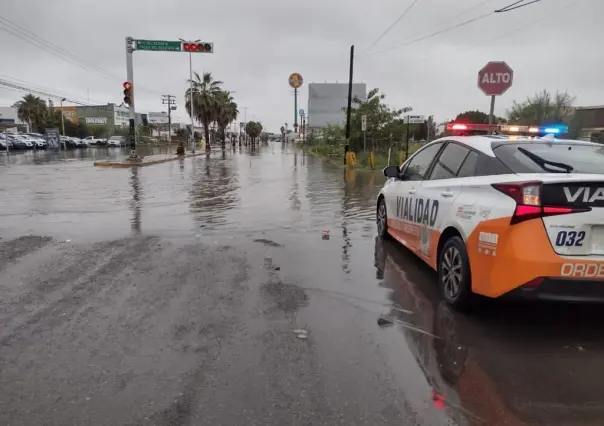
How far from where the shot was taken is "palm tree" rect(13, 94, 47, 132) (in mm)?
78750

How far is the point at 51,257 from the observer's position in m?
6.46

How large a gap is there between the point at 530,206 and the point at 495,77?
23.3 feet

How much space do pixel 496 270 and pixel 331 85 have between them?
337ft

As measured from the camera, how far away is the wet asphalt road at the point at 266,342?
2.98 m

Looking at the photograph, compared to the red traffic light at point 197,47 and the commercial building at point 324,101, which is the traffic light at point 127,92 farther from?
the commercial building at point 324,101

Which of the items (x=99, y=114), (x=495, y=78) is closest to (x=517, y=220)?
(x=495, y=78)

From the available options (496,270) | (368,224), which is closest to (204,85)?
(368,224)

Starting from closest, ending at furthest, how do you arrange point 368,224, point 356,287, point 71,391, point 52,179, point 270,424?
point 270,424 < point 71,391 < point 356,287 < point 368,224 < point 52,179

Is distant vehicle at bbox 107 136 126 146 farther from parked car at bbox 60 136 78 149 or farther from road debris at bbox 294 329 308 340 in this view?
road debris at bbox 294 329 308 340

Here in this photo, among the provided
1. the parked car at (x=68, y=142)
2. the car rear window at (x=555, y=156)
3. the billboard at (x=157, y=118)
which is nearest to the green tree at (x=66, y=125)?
the parked car at (x=68, y=142)

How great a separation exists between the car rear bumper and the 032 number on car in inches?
10.7

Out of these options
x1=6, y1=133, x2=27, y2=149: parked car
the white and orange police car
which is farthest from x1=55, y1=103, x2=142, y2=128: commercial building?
the white and orange police car

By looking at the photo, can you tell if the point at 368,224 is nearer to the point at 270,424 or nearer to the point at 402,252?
the point at 402,252

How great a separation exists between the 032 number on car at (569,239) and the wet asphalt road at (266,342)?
2.76ft
